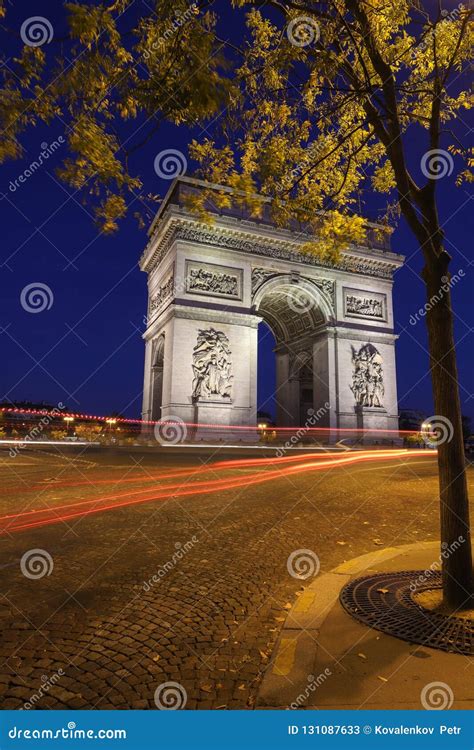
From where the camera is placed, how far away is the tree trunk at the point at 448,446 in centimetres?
330

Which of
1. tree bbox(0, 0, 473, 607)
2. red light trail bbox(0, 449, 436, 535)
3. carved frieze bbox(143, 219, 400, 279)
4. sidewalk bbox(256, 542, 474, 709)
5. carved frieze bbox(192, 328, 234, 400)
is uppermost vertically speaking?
carved frieze bbox(143, 219, 400, 279)

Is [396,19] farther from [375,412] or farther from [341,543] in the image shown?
[375,412]

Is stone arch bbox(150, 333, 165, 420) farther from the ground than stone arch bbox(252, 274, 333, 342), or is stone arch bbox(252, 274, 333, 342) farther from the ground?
stone arch bbox(252, 274, 333, 342)

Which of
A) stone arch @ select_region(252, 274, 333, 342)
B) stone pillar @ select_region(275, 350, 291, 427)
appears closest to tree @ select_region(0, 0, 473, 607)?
stone arch @ select_region(252, 274, 333, 342)

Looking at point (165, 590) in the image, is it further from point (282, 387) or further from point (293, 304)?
point (282, 387)

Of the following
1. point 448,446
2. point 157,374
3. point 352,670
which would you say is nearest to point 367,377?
point 157,374

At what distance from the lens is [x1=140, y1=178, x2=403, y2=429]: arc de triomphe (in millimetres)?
25594

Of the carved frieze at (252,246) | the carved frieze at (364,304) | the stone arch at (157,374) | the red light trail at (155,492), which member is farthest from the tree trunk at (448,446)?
the carved frieze at (364,304)

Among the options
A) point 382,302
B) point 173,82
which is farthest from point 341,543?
point 382,302

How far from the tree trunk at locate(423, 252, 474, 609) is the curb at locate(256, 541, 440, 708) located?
3.03 feet

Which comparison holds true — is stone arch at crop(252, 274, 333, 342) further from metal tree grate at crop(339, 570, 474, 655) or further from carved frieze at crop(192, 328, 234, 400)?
metal tree grate at crop(339, 570, 474, 655)

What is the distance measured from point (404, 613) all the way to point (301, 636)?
2.93ft

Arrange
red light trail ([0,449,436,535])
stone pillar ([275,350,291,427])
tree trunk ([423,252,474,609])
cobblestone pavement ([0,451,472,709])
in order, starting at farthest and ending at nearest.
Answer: stone pillar ([275,350,291,427])
red light trail ([0,449,436,535])
tree trunk ([423,252,474,609])
cobblestone pavement ([0,451,472,709])

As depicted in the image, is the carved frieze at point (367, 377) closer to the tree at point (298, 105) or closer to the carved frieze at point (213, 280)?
the carved frieze at point (213, 280)
